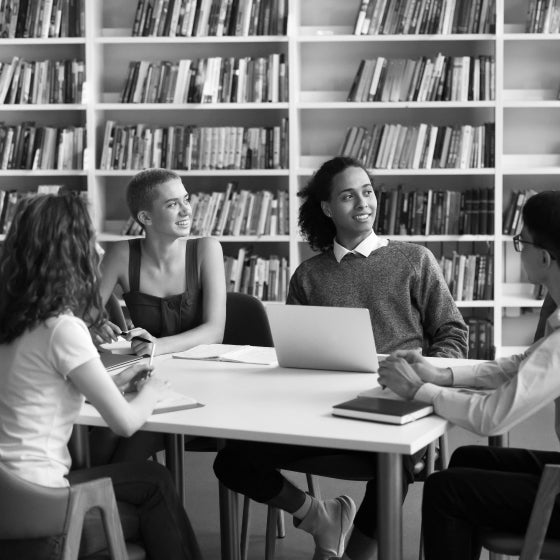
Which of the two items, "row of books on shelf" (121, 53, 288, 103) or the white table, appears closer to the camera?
the white table

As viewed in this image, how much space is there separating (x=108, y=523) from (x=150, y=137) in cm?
344

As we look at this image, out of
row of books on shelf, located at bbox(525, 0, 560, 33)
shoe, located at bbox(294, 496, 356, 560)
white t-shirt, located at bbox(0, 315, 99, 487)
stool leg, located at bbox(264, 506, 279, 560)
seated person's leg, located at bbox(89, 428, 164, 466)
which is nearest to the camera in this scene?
white t-shirt, located at bbox(0, 315, 99, 487)

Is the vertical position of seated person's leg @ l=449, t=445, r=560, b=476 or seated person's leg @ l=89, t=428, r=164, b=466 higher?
seated person's leg @ l=449, t=445, r=560, b=476

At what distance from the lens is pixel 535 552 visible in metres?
1.81

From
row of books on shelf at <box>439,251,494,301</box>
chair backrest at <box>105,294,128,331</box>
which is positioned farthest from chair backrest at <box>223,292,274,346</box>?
row of books on shelf at <box>439,251,494,301</box>

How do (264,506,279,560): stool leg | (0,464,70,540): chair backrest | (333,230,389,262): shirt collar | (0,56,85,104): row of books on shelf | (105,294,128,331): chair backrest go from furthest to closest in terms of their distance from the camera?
(0,56,85,104): row of books on shelf
(105,294,128,331): chair backrest
(333,230,389,262): shirt collar
(264,506,279,560): stool leg
(0,464,70,540): chair backrest

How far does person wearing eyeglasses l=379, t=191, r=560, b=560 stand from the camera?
187 cm

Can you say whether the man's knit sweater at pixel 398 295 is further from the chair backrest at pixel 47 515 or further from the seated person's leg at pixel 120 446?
the chair backrest at pixel 47 515

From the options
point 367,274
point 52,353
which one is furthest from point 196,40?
point 52,353

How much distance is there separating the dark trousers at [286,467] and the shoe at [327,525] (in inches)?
4.4

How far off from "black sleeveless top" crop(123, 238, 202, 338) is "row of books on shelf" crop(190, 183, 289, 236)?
1.85m

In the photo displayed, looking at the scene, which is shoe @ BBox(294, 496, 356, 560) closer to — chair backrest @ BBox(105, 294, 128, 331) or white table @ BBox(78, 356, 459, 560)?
white table @ BBox(78, 356, 459, 560)

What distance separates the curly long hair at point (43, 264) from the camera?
1861 mm

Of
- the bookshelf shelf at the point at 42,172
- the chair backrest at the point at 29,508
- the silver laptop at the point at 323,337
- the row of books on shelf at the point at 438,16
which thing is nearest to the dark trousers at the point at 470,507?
the silver laptop at the point at 323,337
